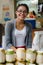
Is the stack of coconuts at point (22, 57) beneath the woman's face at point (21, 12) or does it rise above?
beneath

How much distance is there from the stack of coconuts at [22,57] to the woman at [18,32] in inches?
29.6

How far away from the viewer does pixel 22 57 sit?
1.02 m

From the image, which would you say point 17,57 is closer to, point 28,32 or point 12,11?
point 28,32

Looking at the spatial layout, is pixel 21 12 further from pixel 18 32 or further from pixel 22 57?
pixel 22 57

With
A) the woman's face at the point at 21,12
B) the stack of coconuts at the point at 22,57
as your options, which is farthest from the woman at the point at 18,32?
the stack of coconuts at the point at 22,57

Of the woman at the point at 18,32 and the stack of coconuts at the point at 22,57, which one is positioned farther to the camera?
the woman at the point at 18,32

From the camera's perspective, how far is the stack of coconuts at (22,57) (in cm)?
100

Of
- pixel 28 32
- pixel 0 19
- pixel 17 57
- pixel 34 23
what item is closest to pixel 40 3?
pixel 34 23

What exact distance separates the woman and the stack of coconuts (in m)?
0.75

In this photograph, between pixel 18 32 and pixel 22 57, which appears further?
pixel 18 32

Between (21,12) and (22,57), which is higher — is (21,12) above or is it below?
above

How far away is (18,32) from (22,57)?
0.85 meters

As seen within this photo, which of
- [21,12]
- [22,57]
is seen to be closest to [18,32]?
[21,12]

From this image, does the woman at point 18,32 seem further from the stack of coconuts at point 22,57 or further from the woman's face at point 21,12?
the stack of coconuts at point 22,57
